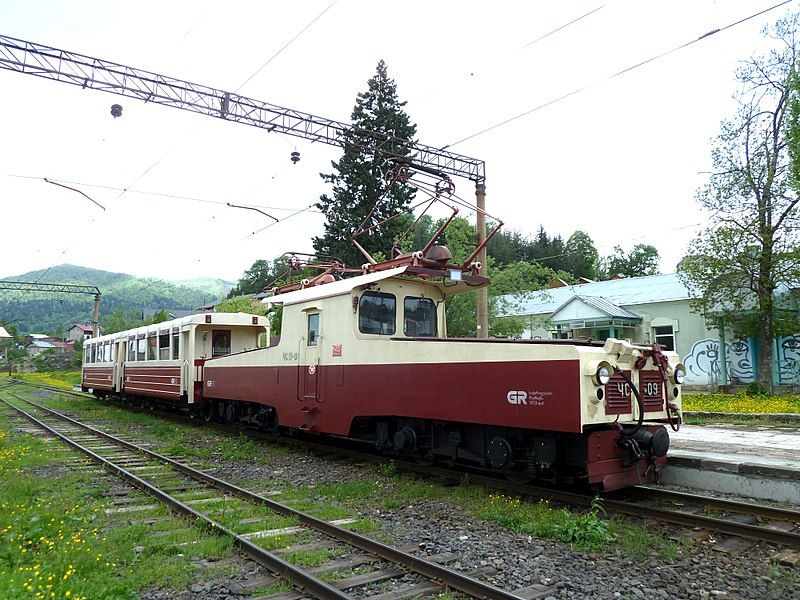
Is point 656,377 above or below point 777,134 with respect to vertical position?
below

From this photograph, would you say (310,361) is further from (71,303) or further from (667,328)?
(71,303)

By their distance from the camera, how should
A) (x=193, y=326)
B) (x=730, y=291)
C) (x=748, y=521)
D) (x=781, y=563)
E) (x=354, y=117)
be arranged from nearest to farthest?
(x=781, y=563) < (x=748, y=521) < (x=193, y=326) < (x=730, y=291) < (x=354, y=117)

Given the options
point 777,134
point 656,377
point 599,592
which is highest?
point 777,134

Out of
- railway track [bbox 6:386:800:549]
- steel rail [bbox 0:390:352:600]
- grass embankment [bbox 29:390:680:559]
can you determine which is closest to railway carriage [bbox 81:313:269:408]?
grass embankment [bbox 29:390:680:559]

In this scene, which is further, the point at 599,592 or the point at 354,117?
the point at 354,117

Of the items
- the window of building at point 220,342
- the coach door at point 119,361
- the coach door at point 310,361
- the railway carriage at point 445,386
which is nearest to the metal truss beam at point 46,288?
the coach door at point 119,361

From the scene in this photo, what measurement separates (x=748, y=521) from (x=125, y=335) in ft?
69.2

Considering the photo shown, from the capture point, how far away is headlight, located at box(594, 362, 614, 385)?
20.8ft

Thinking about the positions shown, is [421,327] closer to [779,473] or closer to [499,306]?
[779,473]

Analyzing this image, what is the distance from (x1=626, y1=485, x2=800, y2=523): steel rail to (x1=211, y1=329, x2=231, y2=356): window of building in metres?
12.2

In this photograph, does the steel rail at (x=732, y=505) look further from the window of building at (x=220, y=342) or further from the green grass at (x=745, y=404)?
the window of building at (x=220, y=342)

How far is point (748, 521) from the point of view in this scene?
6.25m

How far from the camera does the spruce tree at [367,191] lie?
30.2 meters

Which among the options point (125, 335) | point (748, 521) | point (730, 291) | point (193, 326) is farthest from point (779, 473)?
point (125, 335)
